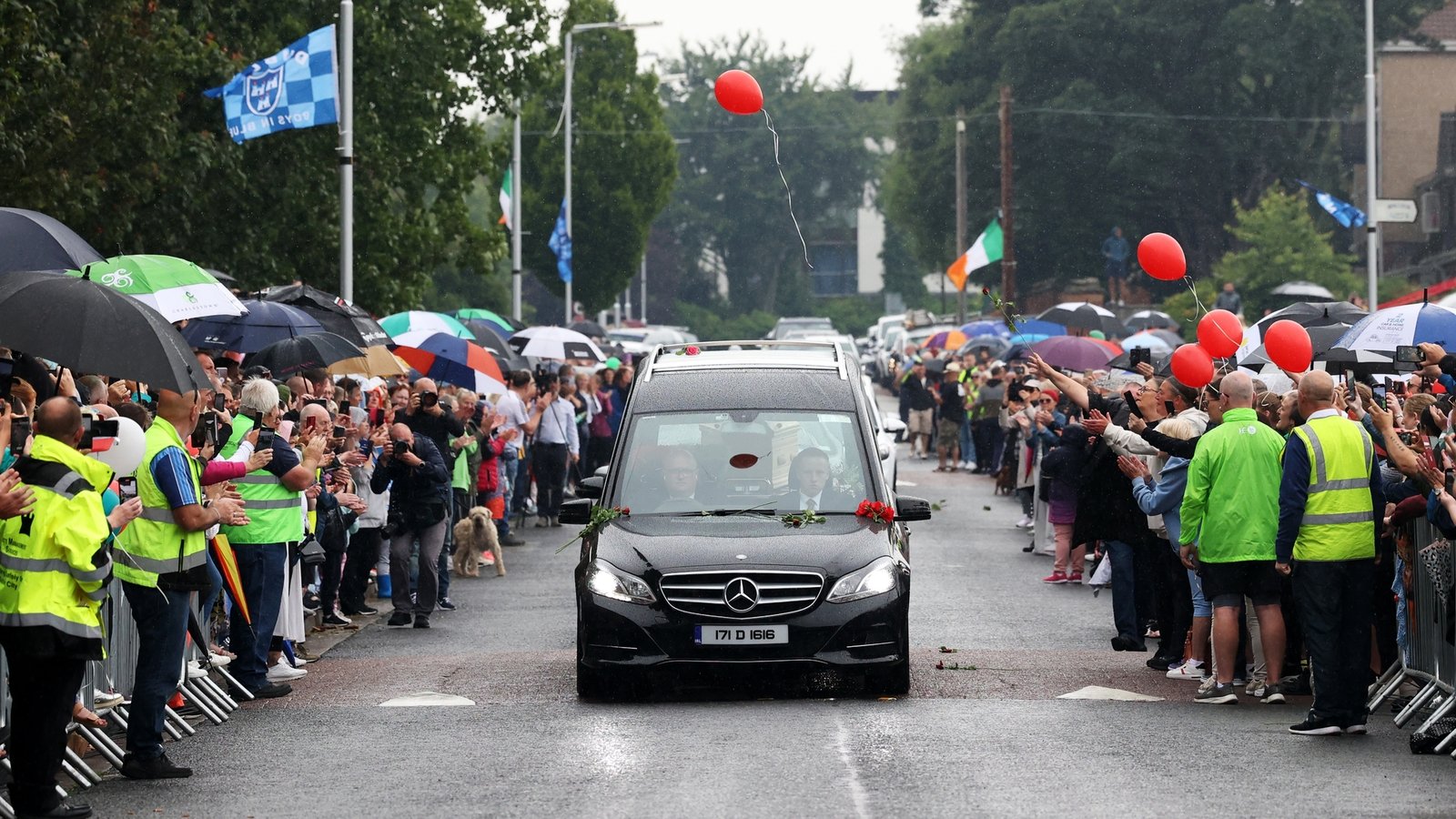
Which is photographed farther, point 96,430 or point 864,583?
point 864,583

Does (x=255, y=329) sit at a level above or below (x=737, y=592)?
above

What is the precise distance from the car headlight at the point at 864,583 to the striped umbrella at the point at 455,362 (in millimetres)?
10311

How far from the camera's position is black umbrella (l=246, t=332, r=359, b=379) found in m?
16.1

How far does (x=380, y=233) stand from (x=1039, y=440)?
1253cm

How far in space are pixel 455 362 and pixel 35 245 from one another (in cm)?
1027

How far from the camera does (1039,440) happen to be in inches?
893

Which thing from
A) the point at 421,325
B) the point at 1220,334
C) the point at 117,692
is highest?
the point at 421,325

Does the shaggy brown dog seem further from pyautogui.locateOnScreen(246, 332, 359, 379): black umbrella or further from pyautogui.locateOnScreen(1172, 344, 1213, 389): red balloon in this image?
pyautogui.locateOnScreen(1172, 344, 1213, 389): red balloon

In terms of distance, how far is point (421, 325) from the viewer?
73.8ft

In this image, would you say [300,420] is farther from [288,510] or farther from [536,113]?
[536,113]

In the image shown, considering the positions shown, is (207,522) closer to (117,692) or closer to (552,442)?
(117,692)

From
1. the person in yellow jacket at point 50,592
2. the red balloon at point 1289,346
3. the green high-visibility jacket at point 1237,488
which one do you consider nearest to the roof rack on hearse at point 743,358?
the green high-visibility jacket at point 1237,488

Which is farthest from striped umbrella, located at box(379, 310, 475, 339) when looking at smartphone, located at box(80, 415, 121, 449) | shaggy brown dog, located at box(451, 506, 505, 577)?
smartphone, located at box(80, 415, 121, 449)

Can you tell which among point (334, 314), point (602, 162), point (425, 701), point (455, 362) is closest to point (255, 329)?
point (334, 314)
